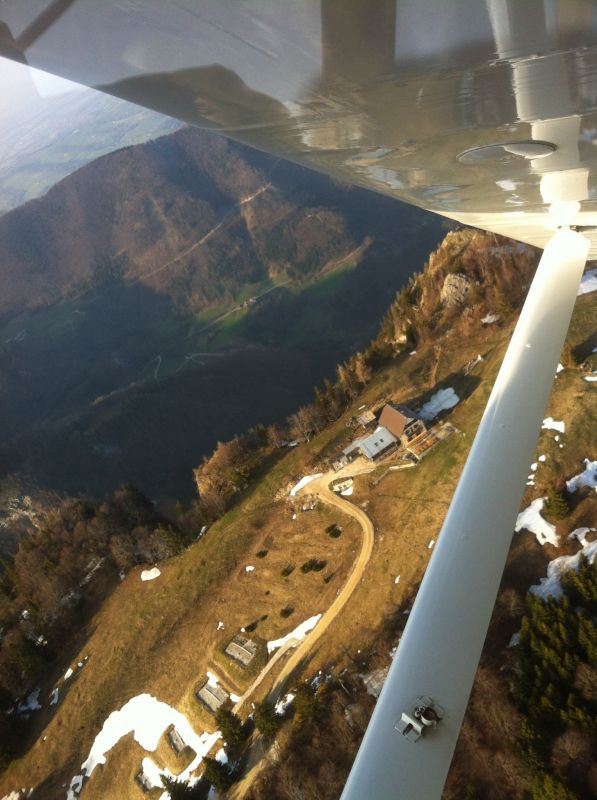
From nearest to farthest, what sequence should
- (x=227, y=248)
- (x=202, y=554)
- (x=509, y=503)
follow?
(x=509, y=503)
(x=202, y=554)
(x=227, y=248)

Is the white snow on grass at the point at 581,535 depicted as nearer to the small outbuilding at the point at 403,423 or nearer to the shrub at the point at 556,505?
the shrub at the point at 556,505

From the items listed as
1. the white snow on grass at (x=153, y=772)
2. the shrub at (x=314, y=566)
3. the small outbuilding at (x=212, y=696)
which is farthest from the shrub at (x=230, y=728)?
the shrub at (x=314, y=566)

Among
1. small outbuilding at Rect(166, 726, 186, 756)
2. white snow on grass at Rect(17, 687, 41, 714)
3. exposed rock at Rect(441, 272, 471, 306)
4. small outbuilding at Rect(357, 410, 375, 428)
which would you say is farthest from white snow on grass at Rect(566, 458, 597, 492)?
white snow on grass at Rect(17, 687, 41, 714)

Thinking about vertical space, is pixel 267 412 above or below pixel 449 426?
below

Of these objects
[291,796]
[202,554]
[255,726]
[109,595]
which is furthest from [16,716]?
[291,796]

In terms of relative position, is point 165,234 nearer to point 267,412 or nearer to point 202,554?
point 267,412

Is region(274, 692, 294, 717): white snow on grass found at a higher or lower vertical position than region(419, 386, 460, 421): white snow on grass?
lower

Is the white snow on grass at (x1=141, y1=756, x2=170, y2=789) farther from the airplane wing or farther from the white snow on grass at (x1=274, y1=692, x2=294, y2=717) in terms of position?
the airplane wing
